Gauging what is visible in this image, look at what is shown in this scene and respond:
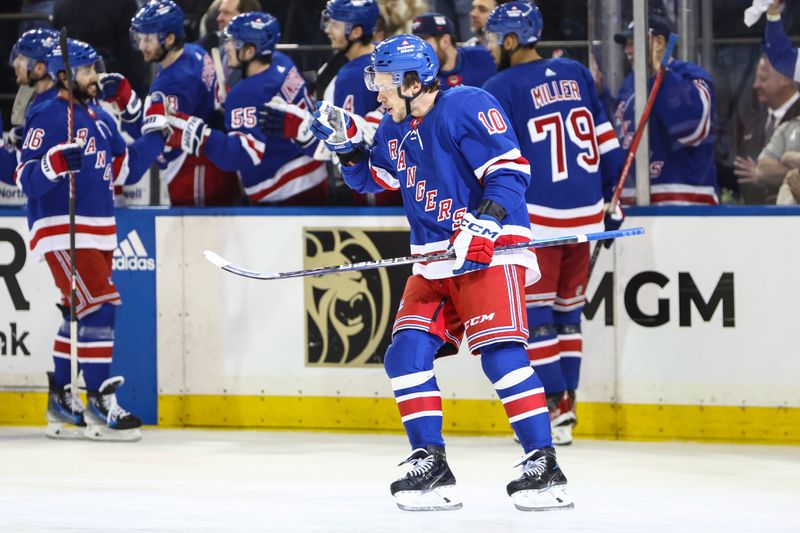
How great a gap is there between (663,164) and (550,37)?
0.73 meters

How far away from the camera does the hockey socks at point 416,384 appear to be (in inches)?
182

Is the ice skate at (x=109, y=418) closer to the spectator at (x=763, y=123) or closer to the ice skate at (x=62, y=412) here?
the ice skate at (x=62, y=412)

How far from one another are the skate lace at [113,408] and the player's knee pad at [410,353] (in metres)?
1.87

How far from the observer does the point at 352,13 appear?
6.42 meters

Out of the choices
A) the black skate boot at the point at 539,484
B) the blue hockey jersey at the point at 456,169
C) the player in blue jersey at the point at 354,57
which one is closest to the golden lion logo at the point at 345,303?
the player in blue jersey at the point at 354,57

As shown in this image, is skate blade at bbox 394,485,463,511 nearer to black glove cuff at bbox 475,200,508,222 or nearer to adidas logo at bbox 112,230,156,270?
black glove cuff at bbox 475,200,508,222

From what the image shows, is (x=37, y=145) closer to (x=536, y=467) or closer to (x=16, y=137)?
(x=16, y=137)

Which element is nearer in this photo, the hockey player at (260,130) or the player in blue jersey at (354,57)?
the player in blue jersey at (354,57)

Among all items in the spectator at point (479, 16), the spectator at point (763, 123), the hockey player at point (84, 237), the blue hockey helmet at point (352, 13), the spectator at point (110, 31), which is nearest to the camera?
the spectator at point (763, 123)

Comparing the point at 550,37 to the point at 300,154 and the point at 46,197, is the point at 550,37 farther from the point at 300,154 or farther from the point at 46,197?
the point at 46,197

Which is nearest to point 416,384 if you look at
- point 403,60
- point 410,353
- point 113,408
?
point 410,353

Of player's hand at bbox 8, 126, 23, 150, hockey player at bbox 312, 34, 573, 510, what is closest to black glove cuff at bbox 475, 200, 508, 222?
hockey player at bbox 312, 34, 573, 510

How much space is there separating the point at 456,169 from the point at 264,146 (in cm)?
199

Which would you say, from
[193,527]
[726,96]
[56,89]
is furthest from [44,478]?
[726,96]
